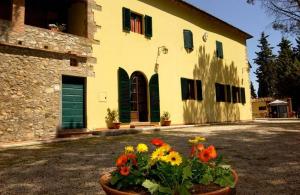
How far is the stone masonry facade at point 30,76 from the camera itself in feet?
29.9

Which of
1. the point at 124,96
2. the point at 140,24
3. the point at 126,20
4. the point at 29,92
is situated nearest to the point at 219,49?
the point at 140,24

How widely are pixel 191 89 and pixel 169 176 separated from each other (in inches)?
569

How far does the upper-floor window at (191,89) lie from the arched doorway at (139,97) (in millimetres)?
2546

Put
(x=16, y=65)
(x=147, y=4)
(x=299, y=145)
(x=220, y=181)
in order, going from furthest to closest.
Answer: (x=147, y=4) → (x=16, y=65) → (x=299, y=145) → (x=220, y=181)

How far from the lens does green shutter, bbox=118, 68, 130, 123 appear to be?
12.1 meters

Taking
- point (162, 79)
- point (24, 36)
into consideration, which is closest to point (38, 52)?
point (24, 36)

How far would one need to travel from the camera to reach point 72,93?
10867 mm

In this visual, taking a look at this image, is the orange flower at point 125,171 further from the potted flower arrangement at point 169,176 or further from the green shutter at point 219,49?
the green shutter at point 219,49

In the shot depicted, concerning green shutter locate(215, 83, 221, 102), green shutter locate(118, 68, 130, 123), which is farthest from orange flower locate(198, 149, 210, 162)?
green shutter locate(215, 83, 221, 102)

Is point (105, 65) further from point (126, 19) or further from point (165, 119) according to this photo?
point (165, 119)

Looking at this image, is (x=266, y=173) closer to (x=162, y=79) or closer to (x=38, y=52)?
(x=38, y=52)

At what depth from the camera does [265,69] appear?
52375 mm

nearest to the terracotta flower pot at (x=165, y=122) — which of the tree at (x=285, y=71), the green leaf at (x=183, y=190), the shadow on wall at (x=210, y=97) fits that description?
the shadow on wall at (x=210, y=97)

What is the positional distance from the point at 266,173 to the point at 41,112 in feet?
24.9
